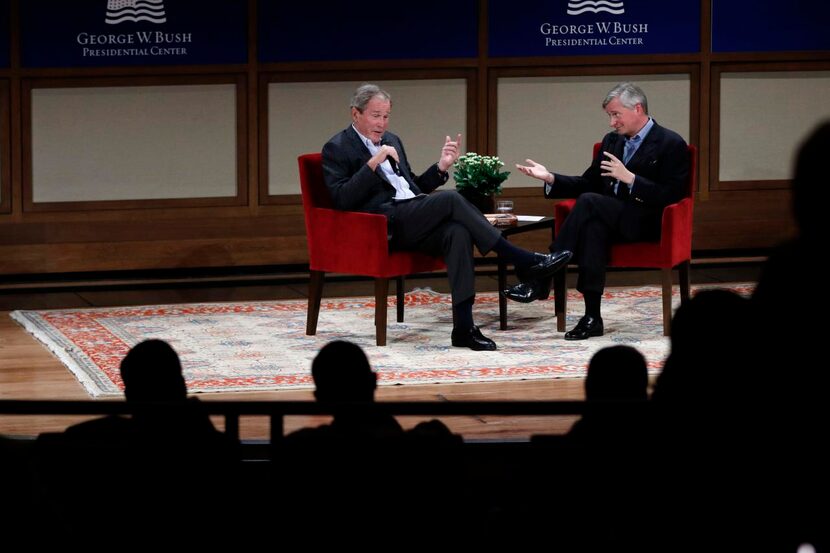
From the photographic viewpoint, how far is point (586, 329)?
6449 mm

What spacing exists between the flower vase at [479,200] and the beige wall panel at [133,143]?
7.20 feet

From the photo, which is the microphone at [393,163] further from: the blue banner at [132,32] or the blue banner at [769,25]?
the blue banner at [769,25]

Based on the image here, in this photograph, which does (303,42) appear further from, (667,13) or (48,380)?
(48,380)

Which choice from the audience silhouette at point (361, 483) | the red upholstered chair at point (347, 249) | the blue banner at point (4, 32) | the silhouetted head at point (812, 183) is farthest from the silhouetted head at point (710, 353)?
the blue banner at point (4, 32)

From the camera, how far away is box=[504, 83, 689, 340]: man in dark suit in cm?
648

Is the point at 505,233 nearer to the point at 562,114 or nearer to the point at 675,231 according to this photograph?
the point at 675,231

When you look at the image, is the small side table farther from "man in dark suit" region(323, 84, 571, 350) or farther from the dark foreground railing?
the dark foreground railing

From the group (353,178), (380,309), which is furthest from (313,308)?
(353,178)

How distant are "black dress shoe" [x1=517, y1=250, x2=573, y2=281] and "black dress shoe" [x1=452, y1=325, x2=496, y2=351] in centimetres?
36

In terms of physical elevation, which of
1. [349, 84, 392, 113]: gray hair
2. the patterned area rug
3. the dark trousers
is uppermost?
[349, 84, 392, 113]: gray hair

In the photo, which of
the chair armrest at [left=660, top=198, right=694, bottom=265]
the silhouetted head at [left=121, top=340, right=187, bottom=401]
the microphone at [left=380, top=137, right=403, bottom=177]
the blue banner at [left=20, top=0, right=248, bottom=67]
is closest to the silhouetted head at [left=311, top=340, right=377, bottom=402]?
the silhouetted head at [left=121, top=340, right=187, bottom=401]

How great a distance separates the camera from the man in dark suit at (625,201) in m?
6.48

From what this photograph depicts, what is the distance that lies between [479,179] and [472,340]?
99 centimetres

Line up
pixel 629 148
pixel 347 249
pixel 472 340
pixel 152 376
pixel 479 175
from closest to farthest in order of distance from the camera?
pixel 152 376
pixel 472 340
pixel 347 249
pixel 629 148
pixel 479 175
